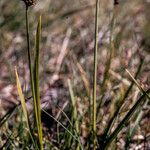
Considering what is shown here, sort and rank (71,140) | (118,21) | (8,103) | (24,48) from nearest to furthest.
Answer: (71,140), (8,103), (24,48), (118,21)

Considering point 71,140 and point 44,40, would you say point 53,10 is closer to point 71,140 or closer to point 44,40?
point 44,40

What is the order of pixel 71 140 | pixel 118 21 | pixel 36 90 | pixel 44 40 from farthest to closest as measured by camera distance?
pixel 118 21
pixel 44 40
pixel 71 140
pixel 36 90

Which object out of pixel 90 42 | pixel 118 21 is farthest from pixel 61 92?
pixel 118 21

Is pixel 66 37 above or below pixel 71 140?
above

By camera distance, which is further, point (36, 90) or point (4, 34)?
point (4, 34)

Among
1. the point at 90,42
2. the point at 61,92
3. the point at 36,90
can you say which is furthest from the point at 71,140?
the point at 90,42

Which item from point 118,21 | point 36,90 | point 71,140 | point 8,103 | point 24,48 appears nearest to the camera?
point 36,90

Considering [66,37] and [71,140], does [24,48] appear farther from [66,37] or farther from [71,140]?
[71,140]
